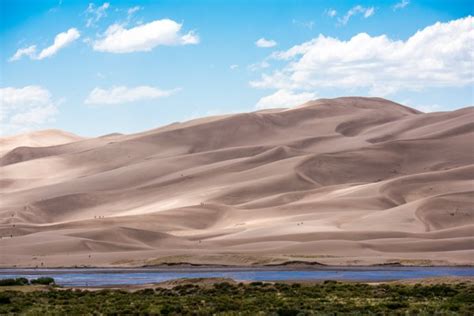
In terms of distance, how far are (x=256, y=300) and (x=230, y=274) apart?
2037 centimetres

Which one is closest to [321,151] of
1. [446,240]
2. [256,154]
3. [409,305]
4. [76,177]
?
[256,154]

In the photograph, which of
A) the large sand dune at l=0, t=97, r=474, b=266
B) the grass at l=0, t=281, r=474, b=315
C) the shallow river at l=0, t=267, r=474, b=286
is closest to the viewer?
the grass at l=0, t=281, r=474, b=315

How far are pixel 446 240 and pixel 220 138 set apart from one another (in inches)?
3871

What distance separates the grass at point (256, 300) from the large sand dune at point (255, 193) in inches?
979

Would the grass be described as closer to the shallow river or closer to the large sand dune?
the shallow river

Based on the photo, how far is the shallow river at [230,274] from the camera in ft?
183

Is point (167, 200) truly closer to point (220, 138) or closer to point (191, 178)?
point (191, 178)

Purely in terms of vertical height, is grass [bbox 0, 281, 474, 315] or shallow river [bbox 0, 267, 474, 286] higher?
shallow river [bbox 0, 267, 474, 286]

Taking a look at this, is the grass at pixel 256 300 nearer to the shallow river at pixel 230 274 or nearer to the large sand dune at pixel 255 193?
the shallow river at pixel 230 274

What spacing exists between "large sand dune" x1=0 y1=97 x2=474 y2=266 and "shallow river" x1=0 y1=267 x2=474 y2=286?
564 centimetres

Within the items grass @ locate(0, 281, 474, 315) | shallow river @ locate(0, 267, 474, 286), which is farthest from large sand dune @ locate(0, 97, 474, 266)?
grass @ locate(0, 281, 474, 315)

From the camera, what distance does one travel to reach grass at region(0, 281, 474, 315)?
35.9 m

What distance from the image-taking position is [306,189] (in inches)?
4926

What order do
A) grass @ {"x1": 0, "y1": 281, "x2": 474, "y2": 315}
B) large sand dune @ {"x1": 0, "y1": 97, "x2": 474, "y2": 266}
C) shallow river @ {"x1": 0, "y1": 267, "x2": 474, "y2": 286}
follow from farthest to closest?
large sand dune @ {"x1": 0, "y1": 97, "x2": 474, "y2": 266} < shallow river @ {"x1": 0, "y1": 267, "x2": 474, "y2": 286} < grass @ {"x1": 0, "y1": 281, "x2": 474, "y2": 315}
